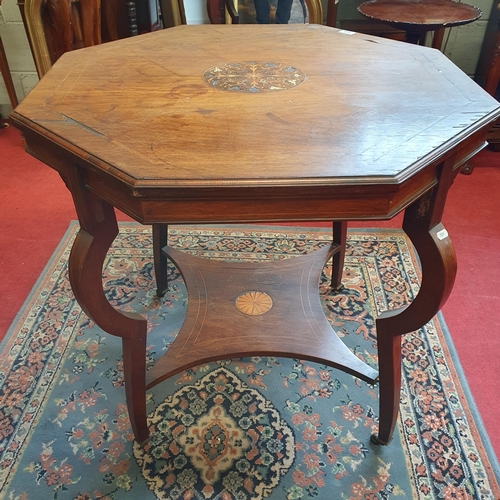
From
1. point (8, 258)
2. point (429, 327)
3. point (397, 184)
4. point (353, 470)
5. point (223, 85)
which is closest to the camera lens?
point (397, 184)

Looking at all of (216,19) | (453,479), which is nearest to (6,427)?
(453,479)

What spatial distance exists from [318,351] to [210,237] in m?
0.82

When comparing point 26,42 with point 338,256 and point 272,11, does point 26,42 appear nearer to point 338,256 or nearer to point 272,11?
point 272,11

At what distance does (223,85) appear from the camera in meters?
1.03

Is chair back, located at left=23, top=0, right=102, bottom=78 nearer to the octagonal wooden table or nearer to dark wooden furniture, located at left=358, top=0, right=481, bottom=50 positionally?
the octagonal wooden table

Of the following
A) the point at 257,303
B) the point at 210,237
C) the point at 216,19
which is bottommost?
the point at 210,237

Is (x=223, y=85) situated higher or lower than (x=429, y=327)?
higher

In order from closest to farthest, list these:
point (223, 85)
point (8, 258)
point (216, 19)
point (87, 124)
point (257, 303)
Result: point (87, 124)
point (223, 85)
point (257, 303)
point (8, 258)
point (216, 19)

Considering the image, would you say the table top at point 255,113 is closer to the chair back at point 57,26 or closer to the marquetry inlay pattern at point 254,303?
the marquetry inlay pattern at point 254,303

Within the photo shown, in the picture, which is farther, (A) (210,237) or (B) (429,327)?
(A) (210,237)

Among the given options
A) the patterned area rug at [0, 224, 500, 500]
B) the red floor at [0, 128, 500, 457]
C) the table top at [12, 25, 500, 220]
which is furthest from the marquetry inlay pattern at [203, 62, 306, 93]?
the red floor at [0, 128, 500, 457]

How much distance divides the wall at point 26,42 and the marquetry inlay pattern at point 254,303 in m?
1.68

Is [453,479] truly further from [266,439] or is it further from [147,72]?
[147,72]

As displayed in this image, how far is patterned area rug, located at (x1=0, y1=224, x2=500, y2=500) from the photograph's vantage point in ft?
3.64
